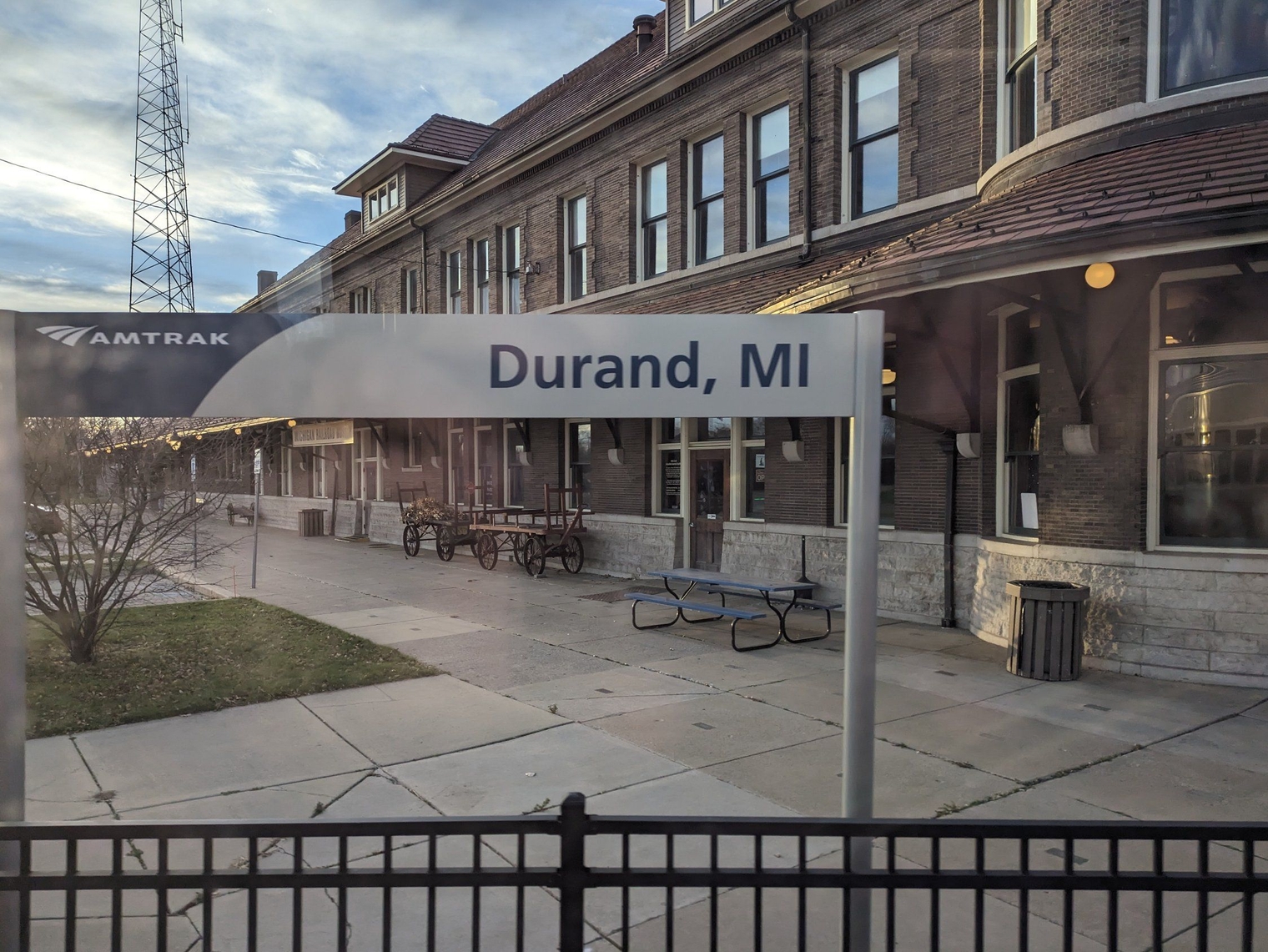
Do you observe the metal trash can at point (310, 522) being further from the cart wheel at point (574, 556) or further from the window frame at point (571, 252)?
the cart wheel at point (574, 556)

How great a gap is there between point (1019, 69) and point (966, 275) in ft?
13.0

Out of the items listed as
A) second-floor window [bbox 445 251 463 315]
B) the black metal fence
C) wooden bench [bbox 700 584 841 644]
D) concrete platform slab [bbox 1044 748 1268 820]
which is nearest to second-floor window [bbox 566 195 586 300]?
second-floor window [bbox 445 251 463 315]

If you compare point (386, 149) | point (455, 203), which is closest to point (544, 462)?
point (455, 203)

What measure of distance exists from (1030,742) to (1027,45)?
Answer: 7605 millimetres

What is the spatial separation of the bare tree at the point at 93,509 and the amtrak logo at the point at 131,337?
19.4 ft

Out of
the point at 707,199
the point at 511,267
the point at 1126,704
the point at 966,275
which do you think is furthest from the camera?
the point at 511,267

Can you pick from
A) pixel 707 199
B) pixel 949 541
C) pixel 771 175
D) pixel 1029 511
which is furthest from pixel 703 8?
pixel 1029 511

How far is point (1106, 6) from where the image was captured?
27.5 feet

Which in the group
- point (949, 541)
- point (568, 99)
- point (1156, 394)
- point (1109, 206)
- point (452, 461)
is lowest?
point (949, 541)

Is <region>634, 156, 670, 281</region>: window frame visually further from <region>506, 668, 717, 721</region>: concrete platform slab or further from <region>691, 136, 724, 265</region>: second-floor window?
<region>506, 668, 717, 721</region>: concrete platform slab

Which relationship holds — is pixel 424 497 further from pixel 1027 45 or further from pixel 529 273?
pixel 1027 45

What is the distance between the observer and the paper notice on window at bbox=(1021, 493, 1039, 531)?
945 centimetres

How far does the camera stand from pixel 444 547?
19609 millimetres

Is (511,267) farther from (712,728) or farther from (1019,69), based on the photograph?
(712,728)
